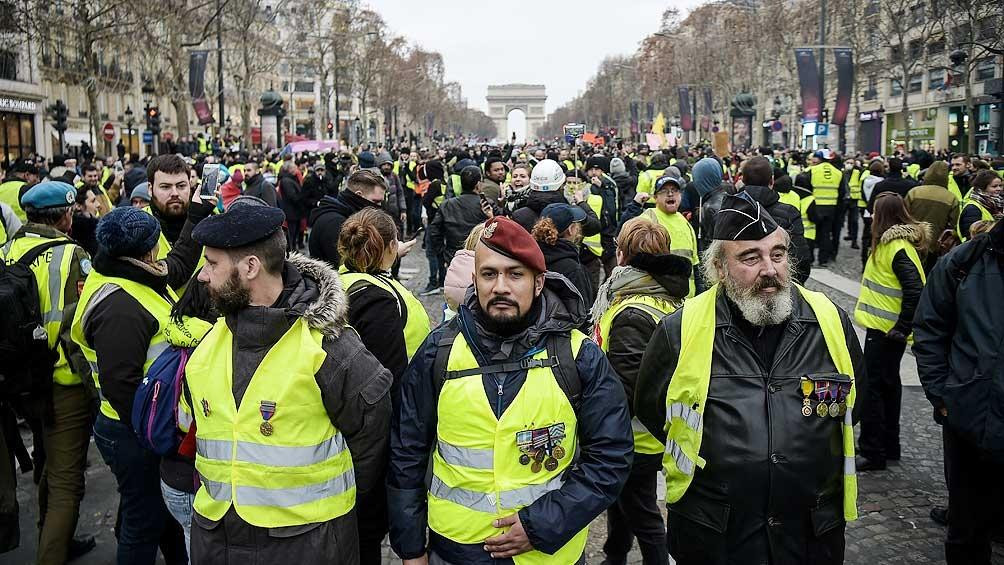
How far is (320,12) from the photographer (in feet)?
161

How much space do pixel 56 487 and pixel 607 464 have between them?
Answer: 3114 millimetres

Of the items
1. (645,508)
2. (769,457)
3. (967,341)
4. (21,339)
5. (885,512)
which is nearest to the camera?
(769,457)

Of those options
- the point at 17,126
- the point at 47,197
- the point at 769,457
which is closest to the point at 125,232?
the point at 47,197

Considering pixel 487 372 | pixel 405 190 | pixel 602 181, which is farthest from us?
pixel 405 190

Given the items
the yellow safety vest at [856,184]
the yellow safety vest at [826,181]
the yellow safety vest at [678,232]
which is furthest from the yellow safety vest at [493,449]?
the yellow safety vest at [856,184]

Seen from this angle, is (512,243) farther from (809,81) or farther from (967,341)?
(809,81)

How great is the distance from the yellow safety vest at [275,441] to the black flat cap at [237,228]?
325 millimetres

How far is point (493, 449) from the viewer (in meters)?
2.79

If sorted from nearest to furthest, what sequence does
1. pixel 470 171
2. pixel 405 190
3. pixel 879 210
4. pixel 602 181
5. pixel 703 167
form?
pixel 879 210 → pixel 703 167 → pixel 470 171 → pixel 602 181 → pixel 405 190

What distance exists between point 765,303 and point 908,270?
3117mm

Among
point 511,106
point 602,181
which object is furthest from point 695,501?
point 511,106

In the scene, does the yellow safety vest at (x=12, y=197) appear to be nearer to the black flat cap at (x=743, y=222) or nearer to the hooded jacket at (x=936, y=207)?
the black flat cap at (x=743, y=222)

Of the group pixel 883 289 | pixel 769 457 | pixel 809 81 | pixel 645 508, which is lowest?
pixel 645 508

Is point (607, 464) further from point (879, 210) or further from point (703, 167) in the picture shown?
point (703, 167)
